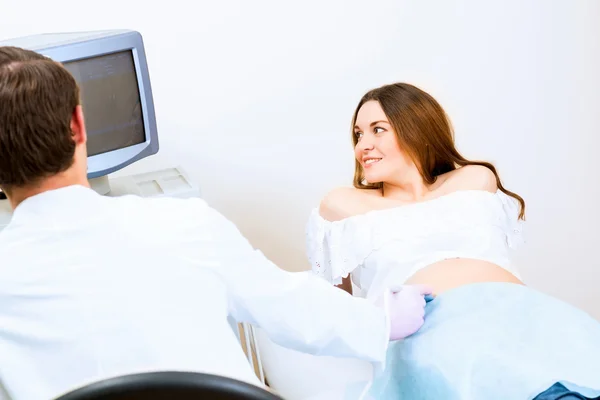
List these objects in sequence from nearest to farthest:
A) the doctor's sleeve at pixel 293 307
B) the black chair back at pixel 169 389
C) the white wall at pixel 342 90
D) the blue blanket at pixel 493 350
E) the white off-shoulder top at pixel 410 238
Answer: the black chair back at pixel 169 389 → the doctor's sleeve at pixel 293 307 → the blue blanket at pixel 493 350 → the white off-shoulder top at pixel 410 238 → the white wall at pixel 342 90

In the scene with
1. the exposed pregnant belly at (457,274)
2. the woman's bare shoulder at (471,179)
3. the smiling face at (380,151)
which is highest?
the smiling face at (380,151)

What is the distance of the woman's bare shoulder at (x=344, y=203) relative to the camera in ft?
7.34

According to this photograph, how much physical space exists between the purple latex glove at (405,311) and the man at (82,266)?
476mm

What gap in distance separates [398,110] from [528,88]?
92cm

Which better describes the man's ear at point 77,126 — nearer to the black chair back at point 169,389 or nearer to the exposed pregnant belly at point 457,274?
the black chair back at point 169,389

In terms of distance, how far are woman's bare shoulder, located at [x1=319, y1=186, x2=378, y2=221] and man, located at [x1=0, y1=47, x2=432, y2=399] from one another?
101 cm

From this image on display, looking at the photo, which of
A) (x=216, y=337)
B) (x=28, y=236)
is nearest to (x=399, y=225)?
(x=216, y=337)

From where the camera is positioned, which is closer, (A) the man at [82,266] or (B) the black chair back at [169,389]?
(B) the black chair back at [169,389]

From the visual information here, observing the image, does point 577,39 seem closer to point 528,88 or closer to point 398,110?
point 528,88

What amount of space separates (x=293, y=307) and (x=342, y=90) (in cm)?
155

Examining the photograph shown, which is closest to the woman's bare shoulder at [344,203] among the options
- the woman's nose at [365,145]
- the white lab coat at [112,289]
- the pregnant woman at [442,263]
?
the pregnant woman at [442,263]

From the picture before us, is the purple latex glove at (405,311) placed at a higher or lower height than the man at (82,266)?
lower

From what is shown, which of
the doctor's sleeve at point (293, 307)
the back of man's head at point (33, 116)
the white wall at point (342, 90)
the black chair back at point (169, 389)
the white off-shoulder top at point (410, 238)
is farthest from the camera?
the white wall at point (342, 90)

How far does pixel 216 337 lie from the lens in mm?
1192
